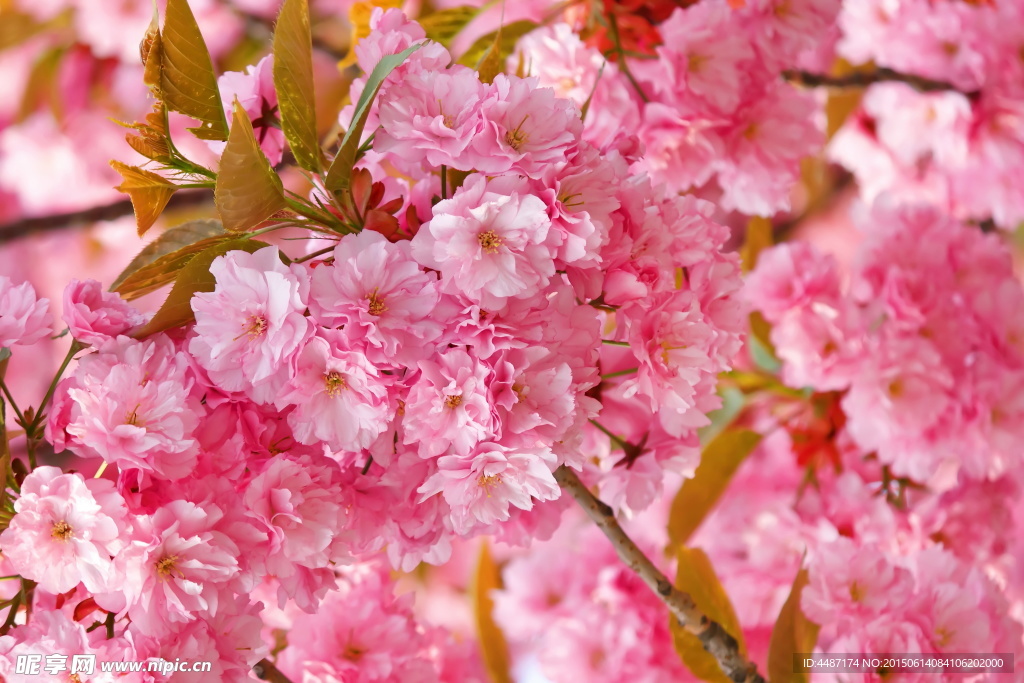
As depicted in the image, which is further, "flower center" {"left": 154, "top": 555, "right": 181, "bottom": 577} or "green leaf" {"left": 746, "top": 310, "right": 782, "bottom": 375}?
"green leaf" {"left": 746, "top": 310, "right": 782, "bottom": 375}

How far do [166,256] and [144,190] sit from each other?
1.5 inches

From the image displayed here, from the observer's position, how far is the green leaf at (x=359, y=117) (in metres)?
0.46

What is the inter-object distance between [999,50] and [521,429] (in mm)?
875

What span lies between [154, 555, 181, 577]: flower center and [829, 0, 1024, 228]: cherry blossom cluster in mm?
887

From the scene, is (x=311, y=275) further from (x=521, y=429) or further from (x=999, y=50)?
(x=999, y=50)

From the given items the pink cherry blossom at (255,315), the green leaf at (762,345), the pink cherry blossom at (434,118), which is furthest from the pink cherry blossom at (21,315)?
the green leaf at (762,345)

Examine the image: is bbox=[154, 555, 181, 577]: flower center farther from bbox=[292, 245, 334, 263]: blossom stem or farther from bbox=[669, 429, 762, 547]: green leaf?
bbox=[669, 429, 762, 547]: green leaf

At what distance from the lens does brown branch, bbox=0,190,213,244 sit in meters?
0.93

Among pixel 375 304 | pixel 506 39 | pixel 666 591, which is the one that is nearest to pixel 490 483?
pixel 375 304

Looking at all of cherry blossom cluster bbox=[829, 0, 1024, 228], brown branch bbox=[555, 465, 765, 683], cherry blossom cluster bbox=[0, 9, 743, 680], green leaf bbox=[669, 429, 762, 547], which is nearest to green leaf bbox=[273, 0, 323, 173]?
cherry blossom cluster bbox=[0, 9, 743, 680]

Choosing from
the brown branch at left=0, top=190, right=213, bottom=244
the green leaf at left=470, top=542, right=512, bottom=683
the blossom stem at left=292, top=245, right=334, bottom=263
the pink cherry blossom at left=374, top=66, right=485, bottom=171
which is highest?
the pink cherry blossom at left=374, top=66, right=485, bottom=171

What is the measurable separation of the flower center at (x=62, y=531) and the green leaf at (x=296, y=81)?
234mm

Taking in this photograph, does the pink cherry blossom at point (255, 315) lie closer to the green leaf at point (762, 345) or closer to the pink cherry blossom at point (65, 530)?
the pink cherry blossom at point (65, 530)

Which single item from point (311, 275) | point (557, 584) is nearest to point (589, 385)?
point (311, 275)
